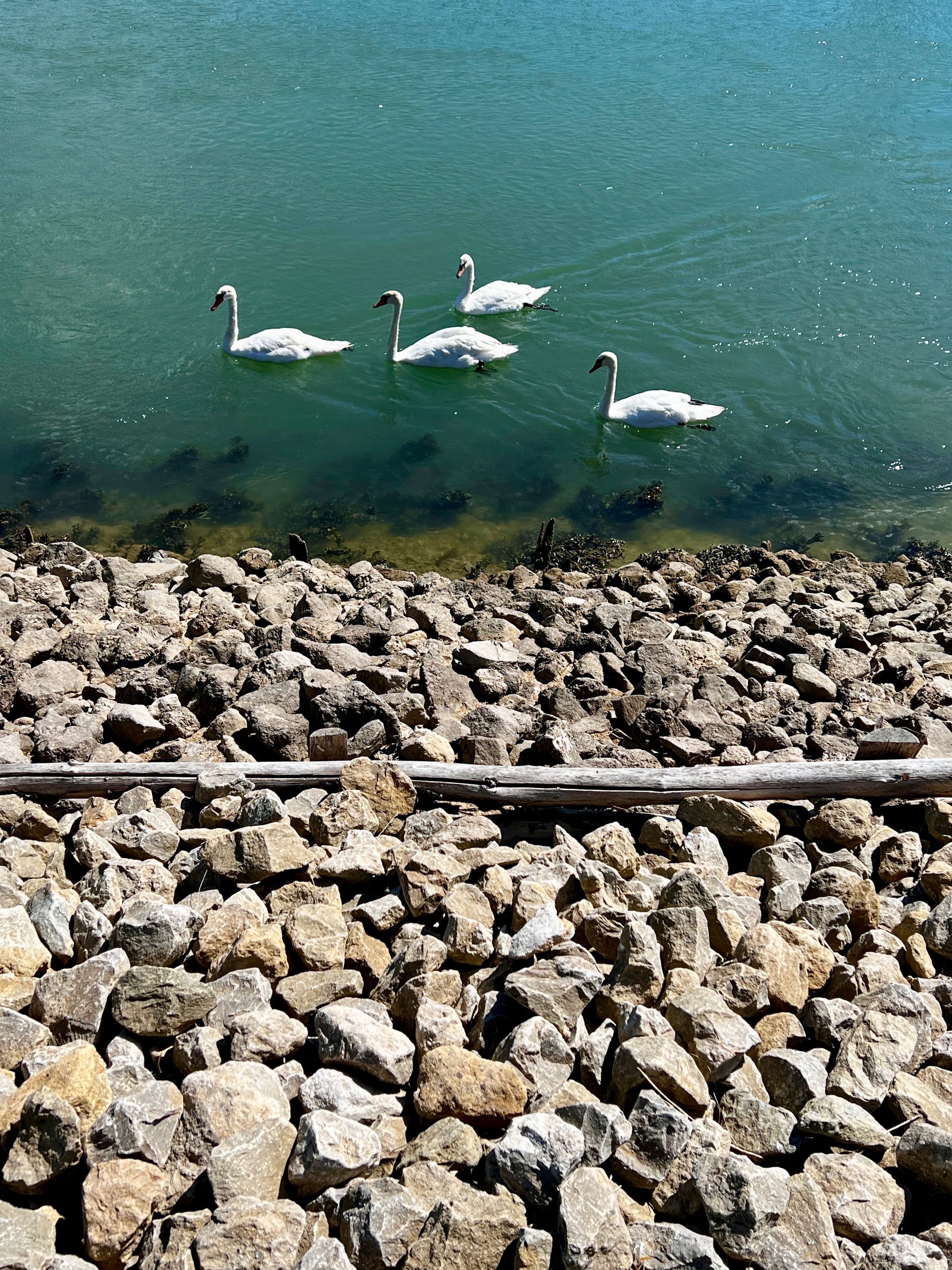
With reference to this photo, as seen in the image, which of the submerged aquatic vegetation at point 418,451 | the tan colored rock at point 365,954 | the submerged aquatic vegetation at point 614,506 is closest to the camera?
the tan colored rock at point 365,954

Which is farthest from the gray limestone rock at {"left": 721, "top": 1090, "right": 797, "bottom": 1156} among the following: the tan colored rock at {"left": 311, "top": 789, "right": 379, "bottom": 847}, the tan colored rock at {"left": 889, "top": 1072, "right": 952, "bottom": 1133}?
the tan colored rock at {"left": 311, "top": 789, "right": 379, "bottom": 847}

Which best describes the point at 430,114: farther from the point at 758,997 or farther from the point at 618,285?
the point at 758,997

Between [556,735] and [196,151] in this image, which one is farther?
[196,151]

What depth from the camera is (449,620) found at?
6945mm

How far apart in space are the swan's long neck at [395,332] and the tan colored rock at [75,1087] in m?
10.5

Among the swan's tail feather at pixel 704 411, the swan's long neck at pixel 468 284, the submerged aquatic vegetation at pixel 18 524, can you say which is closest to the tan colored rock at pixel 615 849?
the submerged aquatic vegetation at pixel 18 524

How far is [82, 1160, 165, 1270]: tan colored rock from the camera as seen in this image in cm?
264

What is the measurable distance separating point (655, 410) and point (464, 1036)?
913cm

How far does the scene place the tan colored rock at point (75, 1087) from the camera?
9.63ft

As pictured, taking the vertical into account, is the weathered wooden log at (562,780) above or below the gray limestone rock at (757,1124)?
below

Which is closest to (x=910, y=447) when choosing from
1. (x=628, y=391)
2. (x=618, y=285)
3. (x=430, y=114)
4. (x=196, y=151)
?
(x=628, y=391)

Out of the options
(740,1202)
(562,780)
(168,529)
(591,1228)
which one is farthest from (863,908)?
(168,529)

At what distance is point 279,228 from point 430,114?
4.76 meters

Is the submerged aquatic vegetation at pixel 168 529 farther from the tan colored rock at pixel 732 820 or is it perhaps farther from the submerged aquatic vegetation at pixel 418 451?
the tan colored rock at pixel 732 820
